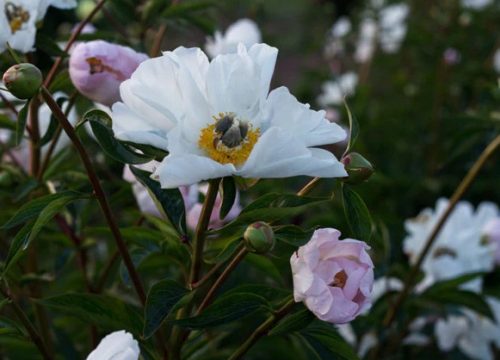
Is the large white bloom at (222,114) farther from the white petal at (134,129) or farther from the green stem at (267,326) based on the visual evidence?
the green stem at (267,326)

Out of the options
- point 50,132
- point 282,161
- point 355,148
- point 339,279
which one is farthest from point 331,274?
point 355,148

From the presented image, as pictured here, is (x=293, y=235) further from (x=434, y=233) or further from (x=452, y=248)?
(x=452, y=248)

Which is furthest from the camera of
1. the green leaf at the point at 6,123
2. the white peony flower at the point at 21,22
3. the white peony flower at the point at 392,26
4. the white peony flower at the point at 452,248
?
the white peony flower at the point at 392,26

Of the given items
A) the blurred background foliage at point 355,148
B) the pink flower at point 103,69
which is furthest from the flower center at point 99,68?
the blurred background foliage at point 355,148

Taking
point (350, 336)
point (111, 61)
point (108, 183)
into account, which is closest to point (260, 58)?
point (111, 61)

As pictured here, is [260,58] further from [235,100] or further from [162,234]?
[162,234]

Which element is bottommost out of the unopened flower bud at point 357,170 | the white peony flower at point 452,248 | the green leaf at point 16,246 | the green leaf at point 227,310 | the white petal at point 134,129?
the white peony flower at point 452,248

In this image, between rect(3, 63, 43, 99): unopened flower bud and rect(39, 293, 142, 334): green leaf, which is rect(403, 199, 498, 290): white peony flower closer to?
rect(39, 293, 142, 334): green leaf

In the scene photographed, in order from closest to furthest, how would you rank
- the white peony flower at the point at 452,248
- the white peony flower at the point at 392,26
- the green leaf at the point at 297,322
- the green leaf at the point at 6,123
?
the green leaf at the point at 297,322
the green leaf at the point at 6,123
the white peony flower at the point at 452,248
the white peony flower at the point at 392,26
